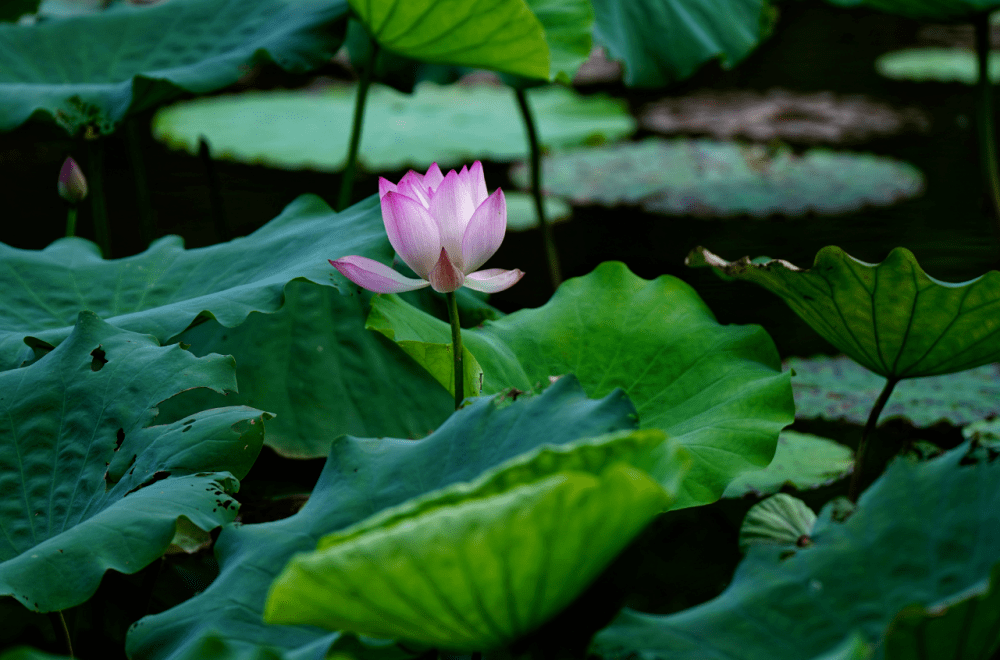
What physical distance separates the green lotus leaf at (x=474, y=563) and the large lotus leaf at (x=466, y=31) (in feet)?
3.05

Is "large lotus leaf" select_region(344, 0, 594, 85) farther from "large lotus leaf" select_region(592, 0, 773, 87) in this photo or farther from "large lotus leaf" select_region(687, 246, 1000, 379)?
"large lotus leaf" select_region(687, 246, 1000, 379)

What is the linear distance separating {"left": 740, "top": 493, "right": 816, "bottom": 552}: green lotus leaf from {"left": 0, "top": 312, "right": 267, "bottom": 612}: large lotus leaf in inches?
18.8

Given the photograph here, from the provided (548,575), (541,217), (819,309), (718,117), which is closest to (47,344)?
(548,575)

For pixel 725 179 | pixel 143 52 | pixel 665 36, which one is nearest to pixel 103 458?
pixel 143 52

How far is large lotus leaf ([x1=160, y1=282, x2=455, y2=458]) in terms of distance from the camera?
4.11ft

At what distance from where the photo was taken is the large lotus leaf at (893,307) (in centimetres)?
84

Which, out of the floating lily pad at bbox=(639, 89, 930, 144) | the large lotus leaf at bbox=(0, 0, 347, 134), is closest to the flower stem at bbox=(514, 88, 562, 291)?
the large lotus leaf at bbox=(0, 0, 347, 134)

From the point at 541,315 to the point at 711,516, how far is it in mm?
395

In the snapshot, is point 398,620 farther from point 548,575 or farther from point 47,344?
point 47,344

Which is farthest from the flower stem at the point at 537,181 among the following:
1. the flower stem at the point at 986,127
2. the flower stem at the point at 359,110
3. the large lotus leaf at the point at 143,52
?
the flower stem at the point at 986,127

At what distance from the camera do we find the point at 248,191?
2684 millimetres

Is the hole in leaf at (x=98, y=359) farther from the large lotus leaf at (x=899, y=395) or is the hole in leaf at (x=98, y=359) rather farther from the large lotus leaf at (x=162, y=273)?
the large lotus leaf at (x=899, y=395)

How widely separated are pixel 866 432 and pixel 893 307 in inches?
7.3

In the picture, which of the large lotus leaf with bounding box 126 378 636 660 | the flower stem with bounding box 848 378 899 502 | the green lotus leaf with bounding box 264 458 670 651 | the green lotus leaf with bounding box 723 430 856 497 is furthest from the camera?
the green lotus leaf with bounding box 723 430 856 497
